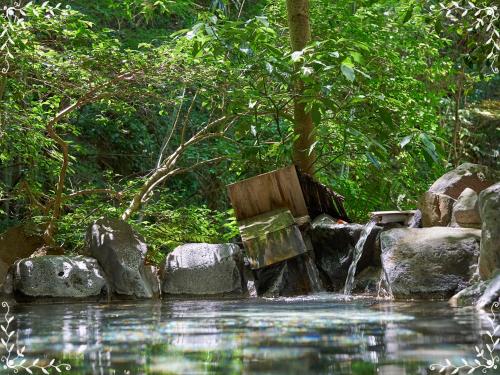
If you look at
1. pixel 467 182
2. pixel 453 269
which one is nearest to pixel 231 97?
pixel 467 182

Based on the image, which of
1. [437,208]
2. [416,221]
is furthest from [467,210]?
[416,221]

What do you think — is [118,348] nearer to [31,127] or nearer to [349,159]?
[31,127]

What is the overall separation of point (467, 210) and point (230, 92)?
256cm

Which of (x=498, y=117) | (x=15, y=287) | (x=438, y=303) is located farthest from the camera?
(x=498, y=117)

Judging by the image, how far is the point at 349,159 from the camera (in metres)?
8.93

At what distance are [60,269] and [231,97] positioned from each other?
8.64ft

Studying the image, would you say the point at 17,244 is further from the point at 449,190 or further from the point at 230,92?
the point at 449,190

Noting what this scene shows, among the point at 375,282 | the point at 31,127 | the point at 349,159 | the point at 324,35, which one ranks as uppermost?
the point at 324,35

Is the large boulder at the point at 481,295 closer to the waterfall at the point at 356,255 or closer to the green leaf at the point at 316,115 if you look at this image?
the waterfall at the point at 356,255

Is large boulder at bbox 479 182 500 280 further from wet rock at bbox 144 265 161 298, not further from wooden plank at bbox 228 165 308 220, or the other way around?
wet rock at bbox 144 265 161 298

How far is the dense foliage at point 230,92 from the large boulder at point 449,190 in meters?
0.38

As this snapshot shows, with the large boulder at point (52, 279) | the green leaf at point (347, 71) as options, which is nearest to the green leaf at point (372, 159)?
the green leaf at point (347, 71)

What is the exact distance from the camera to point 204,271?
6852 millimetres

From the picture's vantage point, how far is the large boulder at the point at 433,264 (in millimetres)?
5582
